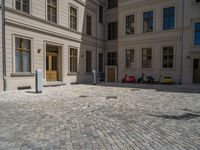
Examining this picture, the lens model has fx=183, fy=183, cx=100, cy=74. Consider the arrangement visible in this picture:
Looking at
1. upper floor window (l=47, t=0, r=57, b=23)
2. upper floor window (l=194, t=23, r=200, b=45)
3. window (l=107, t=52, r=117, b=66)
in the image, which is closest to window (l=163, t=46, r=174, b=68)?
upper floor window (l=194, t=23, r=200, b=45)

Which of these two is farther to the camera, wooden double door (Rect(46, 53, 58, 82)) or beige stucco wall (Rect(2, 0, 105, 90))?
wooden double door (Rect(46, 53, 58, 82))

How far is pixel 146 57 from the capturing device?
2038 cm

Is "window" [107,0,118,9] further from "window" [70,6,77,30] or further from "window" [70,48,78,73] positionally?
"window" [70,48,78,73]

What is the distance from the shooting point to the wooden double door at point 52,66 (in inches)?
617

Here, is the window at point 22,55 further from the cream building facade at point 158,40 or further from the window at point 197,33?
the window at point 197,33

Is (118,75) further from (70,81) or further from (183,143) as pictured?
(183,143)

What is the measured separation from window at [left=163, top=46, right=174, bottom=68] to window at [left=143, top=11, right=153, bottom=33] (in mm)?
2865

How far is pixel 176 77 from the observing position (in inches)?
722

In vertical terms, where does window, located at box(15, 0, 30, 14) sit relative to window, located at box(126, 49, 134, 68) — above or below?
above

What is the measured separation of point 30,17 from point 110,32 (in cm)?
1276

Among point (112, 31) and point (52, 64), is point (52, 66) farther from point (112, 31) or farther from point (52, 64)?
point (112, 31)

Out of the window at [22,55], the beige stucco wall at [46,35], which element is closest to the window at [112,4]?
the beige stucco wall at [46,35]

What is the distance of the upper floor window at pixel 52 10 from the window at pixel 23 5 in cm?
217

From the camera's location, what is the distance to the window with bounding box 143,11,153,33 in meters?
20.1
